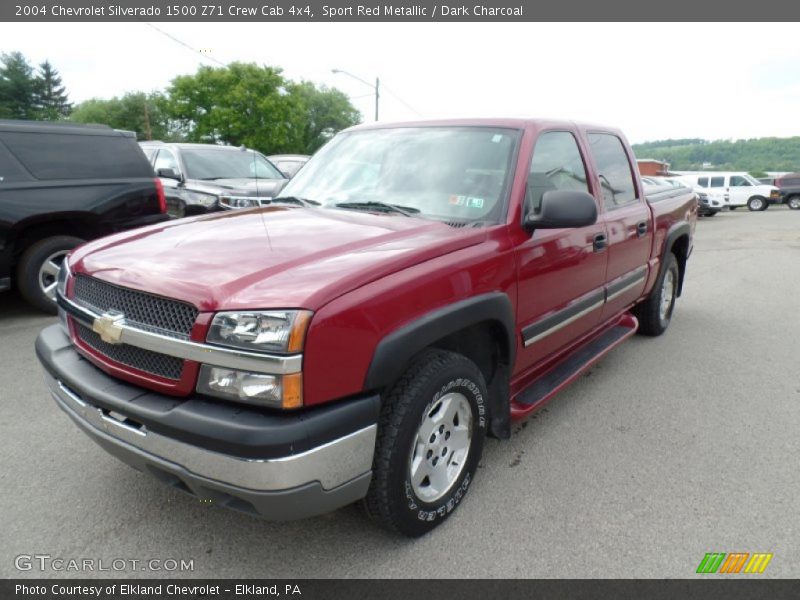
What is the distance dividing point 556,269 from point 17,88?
8508 cm

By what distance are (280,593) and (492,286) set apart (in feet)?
5.08

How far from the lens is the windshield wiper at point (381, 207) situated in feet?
9.59

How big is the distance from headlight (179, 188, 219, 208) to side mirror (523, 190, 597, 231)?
20.2 feet

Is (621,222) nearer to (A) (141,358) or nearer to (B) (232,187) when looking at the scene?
(A) (141,358)

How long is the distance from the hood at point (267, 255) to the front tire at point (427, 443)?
0.48 m

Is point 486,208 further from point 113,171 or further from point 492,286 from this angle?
point 113,171

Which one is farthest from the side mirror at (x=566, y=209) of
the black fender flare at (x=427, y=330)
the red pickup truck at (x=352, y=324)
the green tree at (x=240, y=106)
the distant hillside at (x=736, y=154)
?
the distant hillside at (x=736, y=154)

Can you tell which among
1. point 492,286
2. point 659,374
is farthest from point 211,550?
point 659,374

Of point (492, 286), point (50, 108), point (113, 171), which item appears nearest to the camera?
point (492, 286)

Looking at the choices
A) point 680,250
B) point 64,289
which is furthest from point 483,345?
point 680,250

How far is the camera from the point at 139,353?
2.16 m

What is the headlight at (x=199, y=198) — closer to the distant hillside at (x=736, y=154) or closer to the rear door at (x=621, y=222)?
the rear door at (x=621, y=222)

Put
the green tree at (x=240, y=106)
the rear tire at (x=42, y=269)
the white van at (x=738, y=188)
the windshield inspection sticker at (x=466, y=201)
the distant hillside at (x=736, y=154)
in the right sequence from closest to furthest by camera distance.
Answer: the windshield inspection sticker at (x=466, y=201) → the rear tire at (x=42, y=269) → the white van at (x=738, y=188) → the green tree at (x=240, y=106) → the distant hillside at (x=736, y=154)

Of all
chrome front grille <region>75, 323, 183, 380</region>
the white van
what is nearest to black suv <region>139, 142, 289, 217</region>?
chrome front grille <region>75, 323, 183, 380</region>
